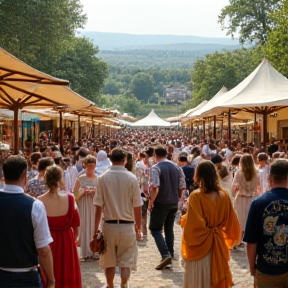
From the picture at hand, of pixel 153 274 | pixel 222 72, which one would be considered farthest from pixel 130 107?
pixel 153 274

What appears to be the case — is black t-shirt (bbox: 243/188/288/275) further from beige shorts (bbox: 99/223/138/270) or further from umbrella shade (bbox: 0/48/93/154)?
umbrella shade (bbox: 0/48/93/154)

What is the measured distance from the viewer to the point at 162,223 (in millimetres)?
10055

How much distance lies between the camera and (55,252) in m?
7.40

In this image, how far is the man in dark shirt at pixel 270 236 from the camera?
536 cm

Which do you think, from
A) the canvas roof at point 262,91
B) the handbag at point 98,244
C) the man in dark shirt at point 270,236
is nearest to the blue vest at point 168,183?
the handbag at point 98,244

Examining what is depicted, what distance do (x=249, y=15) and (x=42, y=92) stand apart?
36043 millimetres

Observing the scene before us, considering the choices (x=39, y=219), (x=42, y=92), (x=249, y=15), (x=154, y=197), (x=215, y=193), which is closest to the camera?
(x=39, y=219)

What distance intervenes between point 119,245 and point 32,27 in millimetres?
28163

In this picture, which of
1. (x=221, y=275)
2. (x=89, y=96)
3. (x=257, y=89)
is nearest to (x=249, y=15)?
(x=89, y=96)

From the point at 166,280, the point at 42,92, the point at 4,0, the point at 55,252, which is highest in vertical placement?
the point at 4,0

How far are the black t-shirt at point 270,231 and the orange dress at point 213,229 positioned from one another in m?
1.42

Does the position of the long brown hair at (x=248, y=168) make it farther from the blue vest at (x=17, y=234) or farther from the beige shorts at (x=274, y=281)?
the blue vest at (x=17, y=234)

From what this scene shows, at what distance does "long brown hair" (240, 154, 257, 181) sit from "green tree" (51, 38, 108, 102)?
45568 mm

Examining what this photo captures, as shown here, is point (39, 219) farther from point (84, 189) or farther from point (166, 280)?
point (84, 189)
